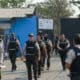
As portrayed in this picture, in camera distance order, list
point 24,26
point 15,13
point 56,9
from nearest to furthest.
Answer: point 24,26
point 15,13
point 56,9

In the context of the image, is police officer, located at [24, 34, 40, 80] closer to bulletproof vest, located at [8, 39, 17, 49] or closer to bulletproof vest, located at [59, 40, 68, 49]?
bulletproof vest, located at [8, 39, 17, 49]

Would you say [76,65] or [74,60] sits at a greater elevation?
[74,60]

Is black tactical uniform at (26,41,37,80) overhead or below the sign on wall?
overhead

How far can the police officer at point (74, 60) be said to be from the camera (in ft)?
30.3

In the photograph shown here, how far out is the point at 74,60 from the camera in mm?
9320

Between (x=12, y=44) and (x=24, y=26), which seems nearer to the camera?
(x=12, y=44)

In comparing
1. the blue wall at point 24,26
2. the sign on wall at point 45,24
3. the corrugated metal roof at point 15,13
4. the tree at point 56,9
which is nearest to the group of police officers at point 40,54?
the blue wall at point 24,26

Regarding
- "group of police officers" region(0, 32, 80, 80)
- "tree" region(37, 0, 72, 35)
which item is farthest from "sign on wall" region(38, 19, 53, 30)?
"tree" region(37, 0, 72, 35)

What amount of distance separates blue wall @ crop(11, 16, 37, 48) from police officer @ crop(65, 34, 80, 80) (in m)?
22.5

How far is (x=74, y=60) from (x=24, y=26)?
22.9m

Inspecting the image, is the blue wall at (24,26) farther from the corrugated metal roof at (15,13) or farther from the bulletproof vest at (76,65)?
the bulletproof vest at (76,65)

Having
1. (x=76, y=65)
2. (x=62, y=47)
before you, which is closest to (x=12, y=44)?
(x=62, y=47)

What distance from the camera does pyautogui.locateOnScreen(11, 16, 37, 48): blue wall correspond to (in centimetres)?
3194

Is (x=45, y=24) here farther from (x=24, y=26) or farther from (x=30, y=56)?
(x=30, y=56)
